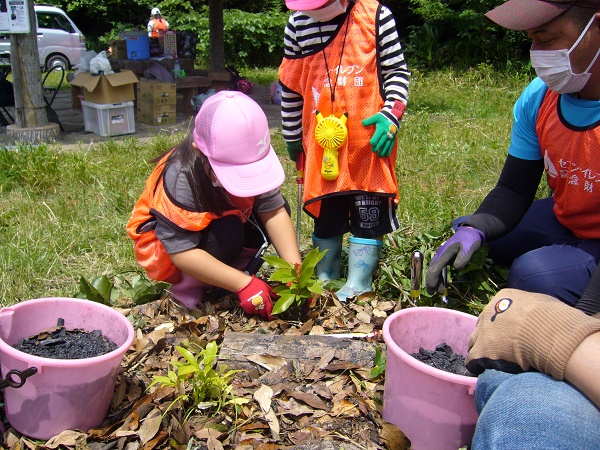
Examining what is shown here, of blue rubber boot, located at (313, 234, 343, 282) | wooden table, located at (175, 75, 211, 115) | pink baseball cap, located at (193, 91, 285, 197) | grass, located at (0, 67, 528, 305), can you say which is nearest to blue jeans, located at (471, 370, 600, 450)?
pink baseball cap, located at (193, 91, 285, 197)

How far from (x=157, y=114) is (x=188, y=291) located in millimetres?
5003

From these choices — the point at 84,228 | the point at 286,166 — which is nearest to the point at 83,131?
the point at 286,166

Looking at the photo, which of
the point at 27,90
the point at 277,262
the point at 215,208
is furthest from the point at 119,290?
the point at 27,90

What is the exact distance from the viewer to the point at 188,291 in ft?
8.62

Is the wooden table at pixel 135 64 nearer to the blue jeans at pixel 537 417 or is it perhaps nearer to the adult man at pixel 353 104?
the adult man at pixel 353 104

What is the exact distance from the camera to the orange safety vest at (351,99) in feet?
8.39

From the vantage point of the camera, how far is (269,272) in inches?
116

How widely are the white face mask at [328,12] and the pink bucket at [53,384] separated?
1377 millimetres

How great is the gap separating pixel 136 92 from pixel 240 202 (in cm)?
589

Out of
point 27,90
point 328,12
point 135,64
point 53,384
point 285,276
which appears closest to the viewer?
point 53,384

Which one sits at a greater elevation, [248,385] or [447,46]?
[447,46]

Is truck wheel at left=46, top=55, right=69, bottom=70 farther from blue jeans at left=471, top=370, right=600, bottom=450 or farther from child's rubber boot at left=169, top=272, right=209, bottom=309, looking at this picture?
blue jeans at left=471, top=370, right=600, bottom=450

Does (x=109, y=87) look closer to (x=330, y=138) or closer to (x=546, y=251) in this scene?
(x=330, y=138)

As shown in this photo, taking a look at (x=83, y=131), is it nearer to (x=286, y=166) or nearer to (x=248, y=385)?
(x=286, y=166)
